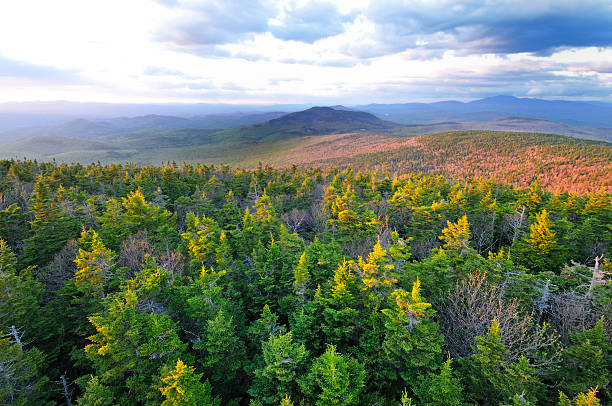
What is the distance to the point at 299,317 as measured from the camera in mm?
20781

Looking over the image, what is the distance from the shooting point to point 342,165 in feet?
577

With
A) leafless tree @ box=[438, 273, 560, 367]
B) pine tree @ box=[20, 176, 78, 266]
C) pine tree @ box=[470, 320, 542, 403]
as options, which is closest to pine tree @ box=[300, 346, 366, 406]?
pine tree @ box=[470, 320, 542, 403]

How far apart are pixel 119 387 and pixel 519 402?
70.2 ft

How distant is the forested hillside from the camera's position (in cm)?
1525

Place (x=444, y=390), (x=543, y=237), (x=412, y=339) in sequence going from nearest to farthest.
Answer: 1. (x=444, y=390)
2. (x=412, y=339)
3. (x=543, y=237)

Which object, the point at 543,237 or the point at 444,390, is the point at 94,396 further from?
the point at 543,237

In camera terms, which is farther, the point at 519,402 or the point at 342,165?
the point at 342,165

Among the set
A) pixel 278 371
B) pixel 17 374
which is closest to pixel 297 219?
pixel 278 371

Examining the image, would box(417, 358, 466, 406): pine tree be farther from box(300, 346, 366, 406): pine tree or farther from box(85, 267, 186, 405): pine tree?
box(85, 267, 186, 405): pine tree

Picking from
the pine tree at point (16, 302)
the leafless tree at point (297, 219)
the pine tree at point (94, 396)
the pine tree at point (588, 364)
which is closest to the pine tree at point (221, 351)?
the pine tree at point (94, 396)

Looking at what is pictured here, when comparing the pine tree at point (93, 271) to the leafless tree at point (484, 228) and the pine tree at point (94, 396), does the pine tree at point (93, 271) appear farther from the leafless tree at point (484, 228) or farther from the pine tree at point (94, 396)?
the leafless tree at point (484, 228)

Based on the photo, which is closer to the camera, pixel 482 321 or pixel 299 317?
pixel 482 321

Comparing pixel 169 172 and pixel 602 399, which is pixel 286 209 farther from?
pixel 602 399

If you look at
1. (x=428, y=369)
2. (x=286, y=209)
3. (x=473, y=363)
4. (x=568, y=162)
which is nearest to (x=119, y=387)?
(x=428, y=369)
